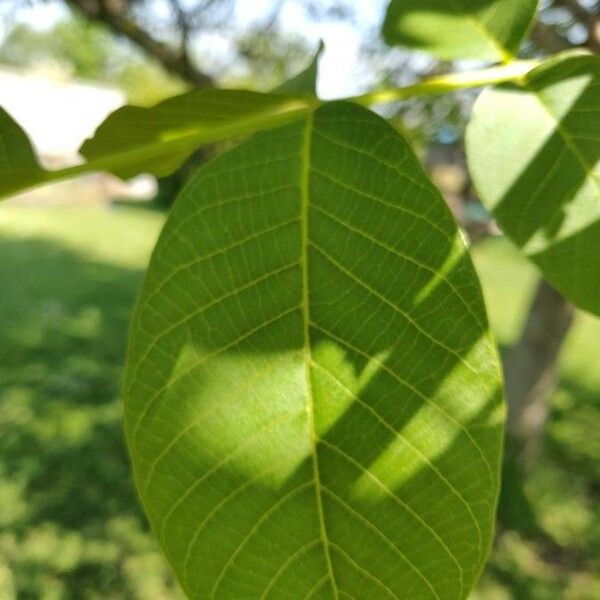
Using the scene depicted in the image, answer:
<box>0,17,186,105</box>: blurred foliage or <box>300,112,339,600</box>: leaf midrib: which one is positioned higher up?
<box>300,112,339,600</box>: leaf midrib

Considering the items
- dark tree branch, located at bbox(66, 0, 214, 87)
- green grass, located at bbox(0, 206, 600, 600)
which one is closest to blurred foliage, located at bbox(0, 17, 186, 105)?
green grass, located at bbox(0, 206, 600, 600)

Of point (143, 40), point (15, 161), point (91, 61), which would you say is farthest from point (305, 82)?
point (91, 61)

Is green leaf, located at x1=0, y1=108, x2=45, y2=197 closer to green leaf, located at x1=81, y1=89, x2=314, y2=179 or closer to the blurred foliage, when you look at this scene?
green leaf, located at x1=81, y1=89, x2=314, y2=179

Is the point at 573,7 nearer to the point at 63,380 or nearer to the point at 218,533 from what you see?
the point at 218,533

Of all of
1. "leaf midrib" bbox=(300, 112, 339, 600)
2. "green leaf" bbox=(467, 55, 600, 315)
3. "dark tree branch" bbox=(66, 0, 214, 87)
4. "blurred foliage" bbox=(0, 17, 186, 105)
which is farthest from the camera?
"blurred foliage" bbox=(0, 17, 186, 105)

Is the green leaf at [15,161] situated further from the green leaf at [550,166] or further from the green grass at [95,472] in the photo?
the green grass at [95,472]

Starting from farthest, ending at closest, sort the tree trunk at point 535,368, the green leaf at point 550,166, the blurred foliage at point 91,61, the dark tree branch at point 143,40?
1. the blurred foliage at point 91,61
2. the tree trunk at point 535,368
3. the dark tree branch at point 143,40
4. the green leaf at point 550,166

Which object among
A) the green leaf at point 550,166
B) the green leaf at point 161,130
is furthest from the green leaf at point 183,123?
the green leaf at point 550,166

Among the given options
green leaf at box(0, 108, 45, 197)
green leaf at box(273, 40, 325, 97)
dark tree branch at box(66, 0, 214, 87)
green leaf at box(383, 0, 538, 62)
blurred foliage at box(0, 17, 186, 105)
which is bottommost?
blurred foliage at box(0, 17, 186, 105)
